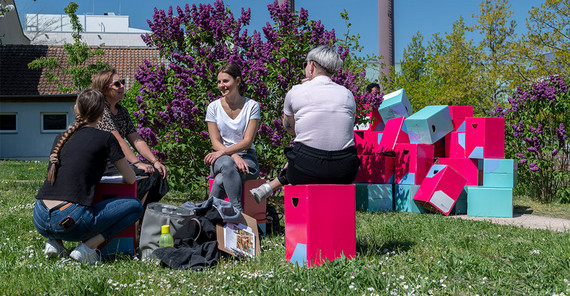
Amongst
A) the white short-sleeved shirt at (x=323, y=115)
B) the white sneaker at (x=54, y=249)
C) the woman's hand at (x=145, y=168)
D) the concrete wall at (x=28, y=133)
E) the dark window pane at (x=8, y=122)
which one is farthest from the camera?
the dark window pane at (x=8, y=122)

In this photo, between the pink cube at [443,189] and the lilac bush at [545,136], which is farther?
the lilac bush at [545,136]

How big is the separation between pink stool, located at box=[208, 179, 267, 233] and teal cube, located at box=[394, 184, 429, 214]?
3.01 m

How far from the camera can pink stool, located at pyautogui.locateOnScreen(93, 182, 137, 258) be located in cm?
434

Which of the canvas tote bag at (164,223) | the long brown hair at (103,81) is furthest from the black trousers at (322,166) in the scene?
the long brown hair at (103,81)

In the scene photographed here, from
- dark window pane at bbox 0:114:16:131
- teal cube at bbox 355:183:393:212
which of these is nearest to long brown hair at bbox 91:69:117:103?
teal cube at bbox 355:183:393:212

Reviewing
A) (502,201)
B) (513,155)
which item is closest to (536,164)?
(513,155)

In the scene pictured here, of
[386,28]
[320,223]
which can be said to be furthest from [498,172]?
[386,28]

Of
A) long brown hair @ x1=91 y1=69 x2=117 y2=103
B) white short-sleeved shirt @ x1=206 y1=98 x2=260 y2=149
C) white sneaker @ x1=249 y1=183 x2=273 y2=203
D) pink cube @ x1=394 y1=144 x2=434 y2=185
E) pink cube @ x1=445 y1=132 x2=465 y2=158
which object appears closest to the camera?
white sneaker @ x1=249 y1=183 x2=273 y2=203

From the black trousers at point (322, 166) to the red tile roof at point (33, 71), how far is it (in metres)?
24.1

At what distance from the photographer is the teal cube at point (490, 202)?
7.51 metres

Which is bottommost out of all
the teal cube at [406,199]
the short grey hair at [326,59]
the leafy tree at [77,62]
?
the teal cube at [406,199]

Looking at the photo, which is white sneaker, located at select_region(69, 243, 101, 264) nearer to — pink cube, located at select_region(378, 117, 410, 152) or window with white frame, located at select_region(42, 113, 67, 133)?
pink cube, located at select_region(378, 117, 410, 152)

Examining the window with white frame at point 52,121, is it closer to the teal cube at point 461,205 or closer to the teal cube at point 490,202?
the teal cube at point 461,205

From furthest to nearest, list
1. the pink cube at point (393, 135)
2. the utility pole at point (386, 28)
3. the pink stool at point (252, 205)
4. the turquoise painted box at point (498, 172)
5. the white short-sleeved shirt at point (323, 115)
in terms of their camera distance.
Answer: the utility pole at point (386, 28), the pink cube at point (393, 135), the turquoise painted box at point (498, 172), the pink stool at point (252, 205), the white short-sleeved shirt at point (323, 115)
